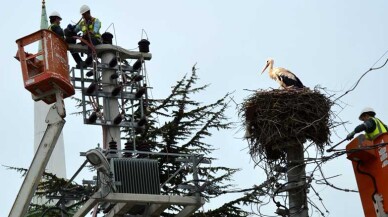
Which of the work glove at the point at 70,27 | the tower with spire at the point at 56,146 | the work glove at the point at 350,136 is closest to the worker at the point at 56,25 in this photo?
the work glove at the point at 70,27

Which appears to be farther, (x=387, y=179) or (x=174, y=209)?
(x=174, y=209)

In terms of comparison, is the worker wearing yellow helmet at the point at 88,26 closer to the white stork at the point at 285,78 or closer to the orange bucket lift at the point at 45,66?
the orange bucket lift at the point at 45,66

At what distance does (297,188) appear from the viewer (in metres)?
15.1

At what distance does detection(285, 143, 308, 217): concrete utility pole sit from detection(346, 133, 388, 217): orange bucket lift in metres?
0.92

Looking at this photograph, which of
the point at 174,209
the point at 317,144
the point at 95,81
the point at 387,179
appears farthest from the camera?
the point at 174,209

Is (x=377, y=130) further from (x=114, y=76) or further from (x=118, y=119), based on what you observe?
(x=114, y=76)

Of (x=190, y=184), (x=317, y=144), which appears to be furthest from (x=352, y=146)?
(x=190, y=184)

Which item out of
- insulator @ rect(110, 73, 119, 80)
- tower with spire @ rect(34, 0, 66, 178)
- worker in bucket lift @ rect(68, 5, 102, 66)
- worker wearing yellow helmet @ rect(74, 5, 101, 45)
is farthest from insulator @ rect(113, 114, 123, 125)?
tower with spire @ rect(34, 0, 66, 178)

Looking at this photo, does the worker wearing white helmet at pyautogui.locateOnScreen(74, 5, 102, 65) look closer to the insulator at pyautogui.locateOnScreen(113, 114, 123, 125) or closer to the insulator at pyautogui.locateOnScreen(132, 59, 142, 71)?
the insulator at pyautogui.locateOnScreen(132, 59, 142, 71)

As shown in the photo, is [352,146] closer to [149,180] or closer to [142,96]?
[149,180]

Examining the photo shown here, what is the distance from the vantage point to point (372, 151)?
13906 millimetres

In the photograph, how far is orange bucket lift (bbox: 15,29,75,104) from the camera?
60.0ft

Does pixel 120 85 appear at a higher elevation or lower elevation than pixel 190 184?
higher

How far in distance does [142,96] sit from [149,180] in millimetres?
2378
